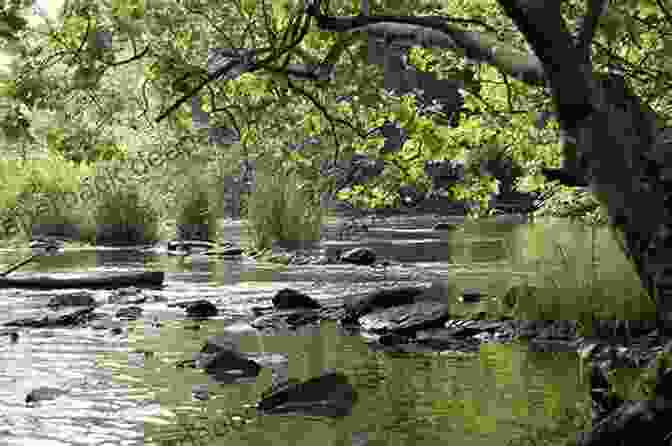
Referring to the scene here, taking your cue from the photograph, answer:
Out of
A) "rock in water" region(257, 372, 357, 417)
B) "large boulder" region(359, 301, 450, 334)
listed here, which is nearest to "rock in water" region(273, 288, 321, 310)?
"large boulder" region(359, 301, 450, 334)

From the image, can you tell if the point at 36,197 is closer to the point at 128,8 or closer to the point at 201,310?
the point at 201,310

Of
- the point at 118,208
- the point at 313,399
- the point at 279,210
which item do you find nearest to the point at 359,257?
the point at 279,210

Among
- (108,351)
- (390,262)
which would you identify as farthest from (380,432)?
(390,262)

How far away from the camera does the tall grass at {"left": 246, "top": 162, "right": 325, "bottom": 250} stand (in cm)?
2547

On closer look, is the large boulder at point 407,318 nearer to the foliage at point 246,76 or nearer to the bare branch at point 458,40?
the foliage at point 246,76

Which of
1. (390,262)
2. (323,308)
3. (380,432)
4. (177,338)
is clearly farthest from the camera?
(390,262)

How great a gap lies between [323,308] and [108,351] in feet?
13.2

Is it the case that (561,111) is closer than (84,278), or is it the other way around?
(561,111)

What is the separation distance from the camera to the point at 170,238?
31031mm

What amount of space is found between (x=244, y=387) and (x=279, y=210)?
55.7 feet

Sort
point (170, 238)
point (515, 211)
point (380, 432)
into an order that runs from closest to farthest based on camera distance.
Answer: point (380, 432), point (170, 238), point (515, 211)

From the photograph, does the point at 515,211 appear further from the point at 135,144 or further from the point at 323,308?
the point at 323,308

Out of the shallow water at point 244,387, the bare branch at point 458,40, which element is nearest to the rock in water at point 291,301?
the shallow water at point 244,387

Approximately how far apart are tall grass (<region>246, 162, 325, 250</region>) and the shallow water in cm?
943
